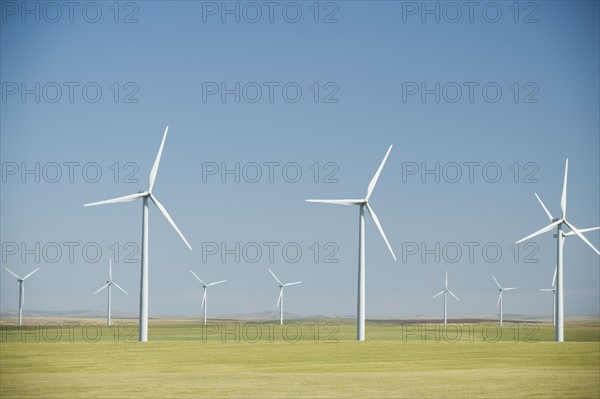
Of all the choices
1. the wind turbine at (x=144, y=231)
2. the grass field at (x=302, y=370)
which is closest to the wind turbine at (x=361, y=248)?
the grass field at (x=302, y=370)

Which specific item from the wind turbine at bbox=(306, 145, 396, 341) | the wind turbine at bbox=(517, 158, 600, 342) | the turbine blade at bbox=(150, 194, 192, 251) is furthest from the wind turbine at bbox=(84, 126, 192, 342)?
the wind turbine at bbox=(517, 158, 600, 342)

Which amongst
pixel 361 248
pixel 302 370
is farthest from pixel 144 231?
pixel 302 370

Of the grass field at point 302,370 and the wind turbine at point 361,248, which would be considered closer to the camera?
the grass field at point 302,370

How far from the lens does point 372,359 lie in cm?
5997

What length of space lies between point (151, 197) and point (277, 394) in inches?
1462

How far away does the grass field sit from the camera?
41.2 metres

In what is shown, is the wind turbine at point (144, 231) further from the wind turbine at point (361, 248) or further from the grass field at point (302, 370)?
the wind turbine at point (361, 248)

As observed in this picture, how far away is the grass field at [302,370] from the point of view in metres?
41.2

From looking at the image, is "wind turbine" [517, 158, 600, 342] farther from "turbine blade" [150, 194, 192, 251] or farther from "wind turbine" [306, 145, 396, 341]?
"turbine blade" [150, 194, 192, 251]

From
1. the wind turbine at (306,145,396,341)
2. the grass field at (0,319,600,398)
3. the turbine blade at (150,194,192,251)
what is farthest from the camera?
the wind turbine at (306,145,396,341)

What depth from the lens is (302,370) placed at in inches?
2074

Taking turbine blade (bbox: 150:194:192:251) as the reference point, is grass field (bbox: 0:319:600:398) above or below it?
below

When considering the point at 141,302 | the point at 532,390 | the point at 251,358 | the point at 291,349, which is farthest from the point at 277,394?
the point at 141,302

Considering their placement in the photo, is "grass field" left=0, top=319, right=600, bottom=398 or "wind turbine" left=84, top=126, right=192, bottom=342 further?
"wind turbine" left=84, top=126, right=192, bottom=342
